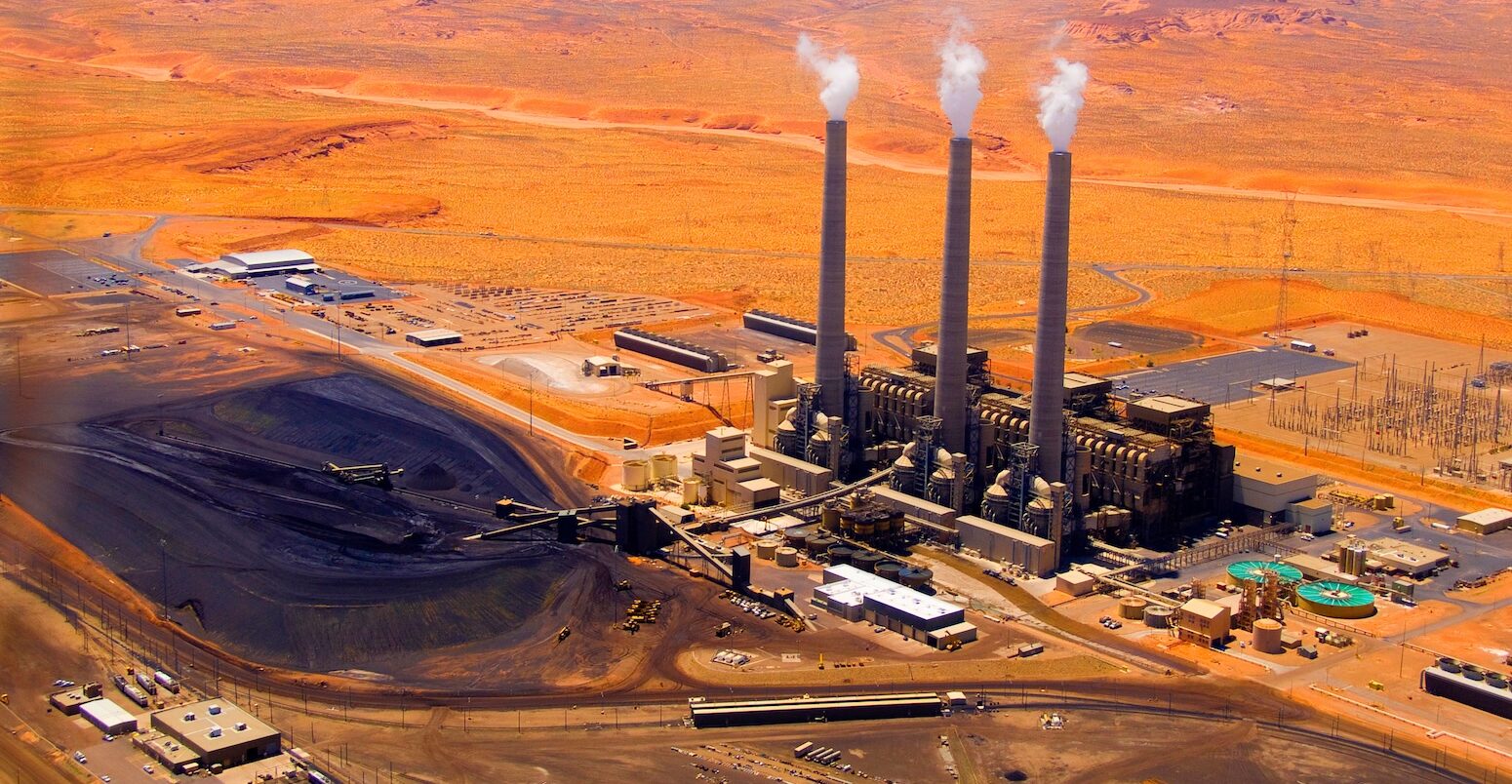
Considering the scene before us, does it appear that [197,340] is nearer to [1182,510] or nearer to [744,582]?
[744,582]

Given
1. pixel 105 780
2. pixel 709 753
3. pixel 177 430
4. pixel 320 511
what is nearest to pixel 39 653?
pixel 105 780

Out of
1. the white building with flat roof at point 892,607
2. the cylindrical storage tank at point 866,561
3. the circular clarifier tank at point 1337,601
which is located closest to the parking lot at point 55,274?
the cylindrical storage tank at point 866,561

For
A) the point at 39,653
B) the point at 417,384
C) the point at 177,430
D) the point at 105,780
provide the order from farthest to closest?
the point at 417,384
the point at 177,430
the point at 39,653
the point at 105,780

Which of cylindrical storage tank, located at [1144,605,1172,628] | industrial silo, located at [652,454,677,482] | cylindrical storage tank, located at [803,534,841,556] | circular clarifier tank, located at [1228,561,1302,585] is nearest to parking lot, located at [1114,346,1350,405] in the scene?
circular clarifier tank, located at [1228,561,1302,585]

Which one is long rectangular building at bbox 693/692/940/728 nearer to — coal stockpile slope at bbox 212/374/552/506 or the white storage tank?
the white storage tank

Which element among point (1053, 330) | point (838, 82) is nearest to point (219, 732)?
point (1053, 330)
